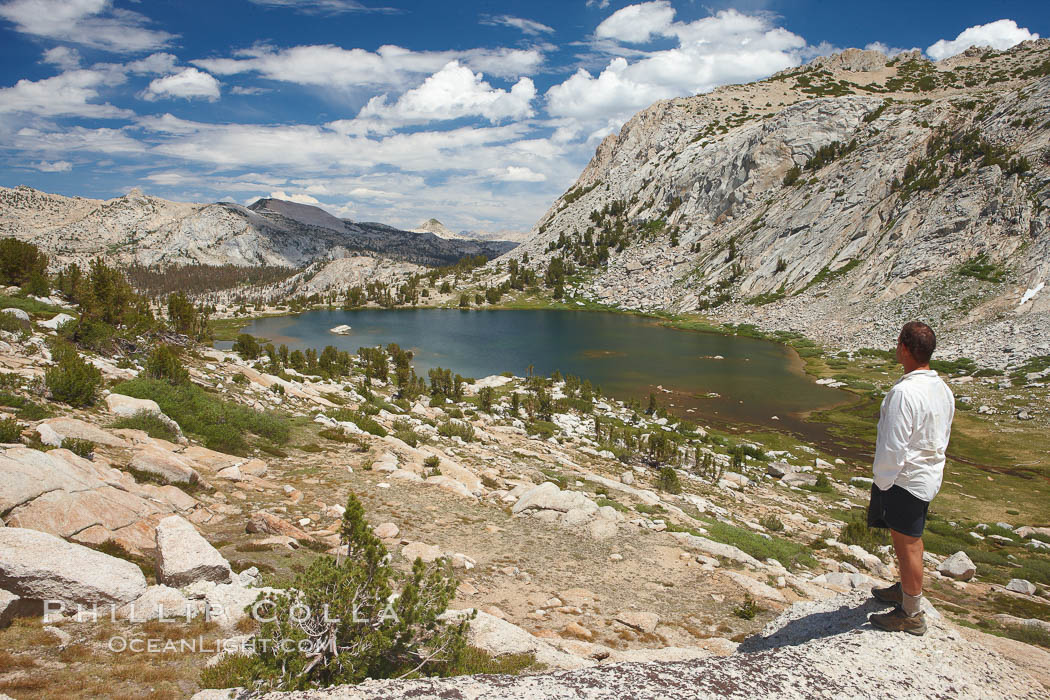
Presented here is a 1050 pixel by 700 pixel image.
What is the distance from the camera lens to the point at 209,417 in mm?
14469

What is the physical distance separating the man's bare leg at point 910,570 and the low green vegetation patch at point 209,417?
14202mm

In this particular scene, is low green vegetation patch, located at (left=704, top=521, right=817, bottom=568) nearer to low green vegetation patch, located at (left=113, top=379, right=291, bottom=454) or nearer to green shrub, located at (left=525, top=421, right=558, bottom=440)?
green shrub, located at (left=525, top=421, right=558, bottom=440)

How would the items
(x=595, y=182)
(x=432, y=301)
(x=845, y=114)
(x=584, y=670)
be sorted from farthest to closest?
(x=595, y=182) < (x=432, y=301) < (x=845, y=114) < (x=584, y=670)

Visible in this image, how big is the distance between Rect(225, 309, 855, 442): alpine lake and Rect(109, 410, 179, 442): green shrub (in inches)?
1349

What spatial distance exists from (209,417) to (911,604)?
16.2 meters

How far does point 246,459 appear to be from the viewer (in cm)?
1274

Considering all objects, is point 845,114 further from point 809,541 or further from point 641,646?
point 641,646

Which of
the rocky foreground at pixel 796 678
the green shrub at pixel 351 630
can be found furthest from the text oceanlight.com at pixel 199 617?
the rocky foreground at pixel 796 678

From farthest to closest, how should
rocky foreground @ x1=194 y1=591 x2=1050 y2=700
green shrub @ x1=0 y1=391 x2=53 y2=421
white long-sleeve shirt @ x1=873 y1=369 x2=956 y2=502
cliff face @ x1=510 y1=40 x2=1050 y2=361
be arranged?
cliff face @ x1=510 y1=40 x2=1050 y2=361
green shrub @ x1=0 y1=391 x2=53 y2=421
white long-sleeve shirt @ x1=873 y1=369 x2=956 y2=502
rocky foreground @ x1=194 y1=591 x2=1050 y2=700

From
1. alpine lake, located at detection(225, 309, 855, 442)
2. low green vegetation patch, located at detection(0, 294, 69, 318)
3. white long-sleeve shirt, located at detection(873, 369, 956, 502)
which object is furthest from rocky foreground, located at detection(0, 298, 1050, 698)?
alpine lake, located at detection(225, 309, 855, 442)

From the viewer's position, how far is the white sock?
16.9 feet

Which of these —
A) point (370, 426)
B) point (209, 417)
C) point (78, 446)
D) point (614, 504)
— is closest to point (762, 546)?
point (614, 504)

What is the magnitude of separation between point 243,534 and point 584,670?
7163mm

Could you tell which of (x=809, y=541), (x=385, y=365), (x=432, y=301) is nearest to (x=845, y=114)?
(x=432, y=301)
